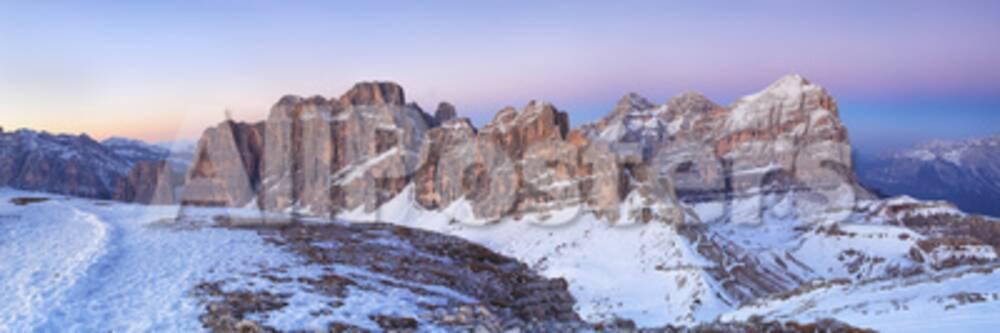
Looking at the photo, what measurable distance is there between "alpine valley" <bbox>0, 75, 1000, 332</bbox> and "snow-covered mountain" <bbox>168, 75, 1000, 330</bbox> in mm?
474

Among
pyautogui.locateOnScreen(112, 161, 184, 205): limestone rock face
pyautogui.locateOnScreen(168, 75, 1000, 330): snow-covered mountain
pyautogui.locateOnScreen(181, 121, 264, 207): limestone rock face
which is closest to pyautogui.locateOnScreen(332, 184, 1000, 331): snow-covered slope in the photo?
pyautogui.locateOnScreen(168, 75, 1000, 330): snow-covered mountain

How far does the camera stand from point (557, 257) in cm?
8725

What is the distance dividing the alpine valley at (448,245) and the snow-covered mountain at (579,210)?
1.56 feet

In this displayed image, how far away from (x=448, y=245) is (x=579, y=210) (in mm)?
74675

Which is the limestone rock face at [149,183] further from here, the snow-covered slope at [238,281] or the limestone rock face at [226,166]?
the snow-covered slope at [238,281]

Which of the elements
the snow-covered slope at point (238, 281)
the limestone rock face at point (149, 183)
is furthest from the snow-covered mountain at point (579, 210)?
the limestone rock face at point (149, 183)

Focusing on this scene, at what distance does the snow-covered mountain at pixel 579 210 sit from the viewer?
212 ft

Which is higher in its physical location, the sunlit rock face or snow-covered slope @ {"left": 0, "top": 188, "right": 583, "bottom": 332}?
snow-covered slope @ {"left": 0, "top": 188, "right": 583, "bottom": 332}

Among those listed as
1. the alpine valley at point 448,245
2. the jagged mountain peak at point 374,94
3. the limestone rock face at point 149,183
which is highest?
the jagged mountain peak at point 374,94

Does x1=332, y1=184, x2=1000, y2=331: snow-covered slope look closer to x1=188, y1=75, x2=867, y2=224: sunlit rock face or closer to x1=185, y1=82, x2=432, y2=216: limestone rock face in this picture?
x1=188, y1=75, x2=867, y2=224: sunlit rock face

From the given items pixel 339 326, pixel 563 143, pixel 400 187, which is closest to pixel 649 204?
pixel 563 143

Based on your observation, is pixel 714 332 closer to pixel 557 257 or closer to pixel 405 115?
pixel 557 257

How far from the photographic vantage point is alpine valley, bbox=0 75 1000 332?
16047mm

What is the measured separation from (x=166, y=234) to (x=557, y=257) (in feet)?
210
